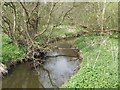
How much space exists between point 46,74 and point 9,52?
2899mm

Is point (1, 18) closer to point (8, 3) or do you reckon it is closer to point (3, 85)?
point (8, 3)

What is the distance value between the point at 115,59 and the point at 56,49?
740 centimetres

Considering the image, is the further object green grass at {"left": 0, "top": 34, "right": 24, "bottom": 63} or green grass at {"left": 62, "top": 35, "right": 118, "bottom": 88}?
green grass at {"left": 0, "top": 34, "right": 24, "bottom": 63}

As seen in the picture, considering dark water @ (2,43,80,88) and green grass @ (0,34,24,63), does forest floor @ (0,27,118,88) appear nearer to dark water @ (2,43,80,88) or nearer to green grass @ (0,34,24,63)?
green grass @ (0,34,24,63)

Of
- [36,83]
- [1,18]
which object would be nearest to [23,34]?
[1,18]

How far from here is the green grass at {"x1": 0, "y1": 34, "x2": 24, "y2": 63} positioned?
49.6ft

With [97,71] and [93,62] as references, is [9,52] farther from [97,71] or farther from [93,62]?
[97,71]

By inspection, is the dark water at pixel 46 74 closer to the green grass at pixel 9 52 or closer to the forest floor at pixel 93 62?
the green grass at pixel 9 52

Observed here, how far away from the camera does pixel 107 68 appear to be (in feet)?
39.9

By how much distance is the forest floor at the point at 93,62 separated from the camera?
1073 centimetres

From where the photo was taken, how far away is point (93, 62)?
44.3ft

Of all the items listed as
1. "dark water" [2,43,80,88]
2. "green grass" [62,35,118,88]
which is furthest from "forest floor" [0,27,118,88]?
"dark water" [2,43,80,88]

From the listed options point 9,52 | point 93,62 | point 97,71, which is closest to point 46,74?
point 93,62

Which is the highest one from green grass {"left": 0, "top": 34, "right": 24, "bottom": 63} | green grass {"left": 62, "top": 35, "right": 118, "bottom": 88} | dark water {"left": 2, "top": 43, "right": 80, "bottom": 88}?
green grass {"left": 0, "top": 34, "right": 24, "bottom": 63}
